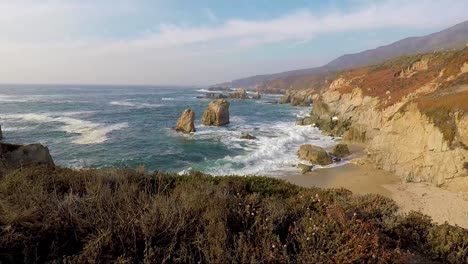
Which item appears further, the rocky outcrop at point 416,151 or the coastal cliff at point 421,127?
the coastal cliff at point 421,127

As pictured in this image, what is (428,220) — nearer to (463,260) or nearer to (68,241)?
(463,260)

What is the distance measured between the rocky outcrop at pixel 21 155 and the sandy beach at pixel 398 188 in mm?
13074

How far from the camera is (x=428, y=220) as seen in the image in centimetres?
600

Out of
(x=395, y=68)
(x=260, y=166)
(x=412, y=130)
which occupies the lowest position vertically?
(x=260, y=166)

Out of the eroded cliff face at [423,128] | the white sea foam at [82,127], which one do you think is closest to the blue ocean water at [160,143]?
the white sea foam at [82,127]

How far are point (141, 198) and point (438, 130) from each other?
62.7ft

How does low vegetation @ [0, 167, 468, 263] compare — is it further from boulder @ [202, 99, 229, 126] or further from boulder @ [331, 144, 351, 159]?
boulder @ [202, 99, 229, 126]

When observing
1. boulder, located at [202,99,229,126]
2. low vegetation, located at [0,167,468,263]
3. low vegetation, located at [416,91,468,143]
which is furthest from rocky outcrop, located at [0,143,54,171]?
boulder, located at [202,99,229,126]

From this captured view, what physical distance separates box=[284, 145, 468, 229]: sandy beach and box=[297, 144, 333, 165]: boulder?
3.96ft

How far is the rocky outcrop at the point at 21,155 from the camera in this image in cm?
1155

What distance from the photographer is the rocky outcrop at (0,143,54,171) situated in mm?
11547

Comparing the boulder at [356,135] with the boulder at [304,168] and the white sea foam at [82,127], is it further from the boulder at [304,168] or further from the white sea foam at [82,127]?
the white sea foam at [82,127]

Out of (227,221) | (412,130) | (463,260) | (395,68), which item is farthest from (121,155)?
(395,68)

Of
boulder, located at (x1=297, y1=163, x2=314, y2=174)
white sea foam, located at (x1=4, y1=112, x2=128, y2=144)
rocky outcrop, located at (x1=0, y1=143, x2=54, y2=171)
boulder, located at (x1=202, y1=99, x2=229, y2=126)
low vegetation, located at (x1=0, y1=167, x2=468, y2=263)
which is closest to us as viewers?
low vegetation, located at (x1=0, y1=167, x2=468, y2=263)
